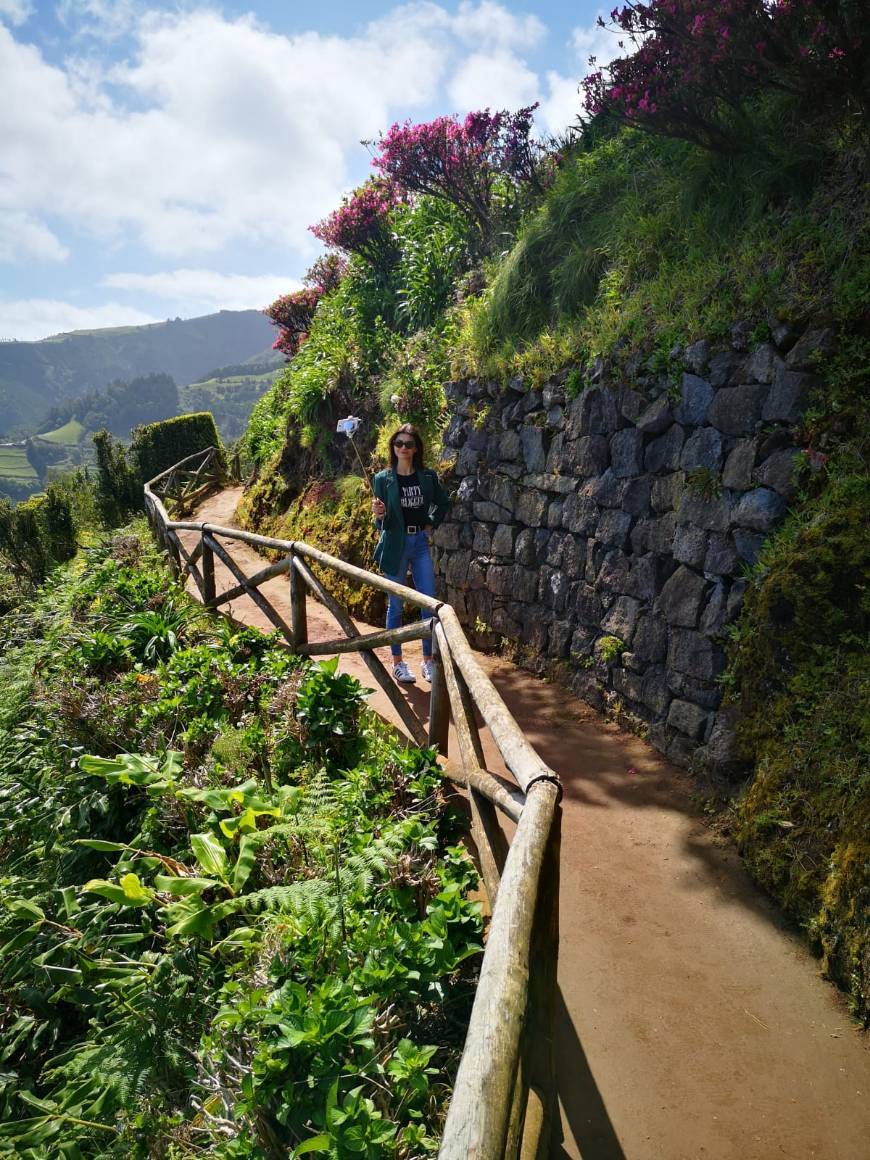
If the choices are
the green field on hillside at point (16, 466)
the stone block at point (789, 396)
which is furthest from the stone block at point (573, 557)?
the green field on hillside at point (16, 466)

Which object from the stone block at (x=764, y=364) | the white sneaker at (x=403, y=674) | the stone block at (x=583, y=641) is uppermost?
the stone block at (x=764, y=364)

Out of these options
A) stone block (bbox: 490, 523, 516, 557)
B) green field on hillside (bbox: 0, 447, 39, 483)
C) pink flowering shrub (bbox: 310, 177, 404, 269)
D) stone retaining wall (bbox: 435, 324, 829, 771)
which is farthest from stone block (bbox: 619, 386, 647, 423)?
green field on hillside (bbox: 0, 447, 39, 483)

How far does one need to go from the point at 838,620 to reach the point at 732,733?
880 millimetres

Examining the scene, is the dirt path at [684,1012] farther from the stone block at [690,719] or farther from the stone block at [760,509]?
the stone block at [760,509]

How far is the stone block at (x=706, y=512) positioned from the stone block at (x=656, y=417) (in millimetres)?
605

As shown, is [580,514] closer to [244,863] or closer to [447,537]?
[447,537]

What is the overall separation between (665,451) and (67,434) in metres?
196

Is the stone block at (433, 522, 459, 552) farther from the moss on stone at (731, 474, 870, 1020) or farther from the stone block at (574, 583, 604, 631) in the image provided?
the moss on stone at (731, 474, 870, 1020)

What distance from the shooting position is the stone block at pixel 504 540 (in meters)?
6.78

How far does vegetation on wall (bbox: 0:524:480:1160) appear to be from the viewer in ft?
6.37

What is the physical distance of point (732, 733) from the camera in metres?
4.09

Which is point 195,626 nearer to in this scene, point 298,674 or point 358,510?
point 298,674

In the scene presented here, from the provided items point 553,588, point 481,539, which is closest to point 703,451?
point 553,588

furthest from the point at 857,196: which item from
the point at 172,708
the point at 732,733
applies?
the point at 172,708
